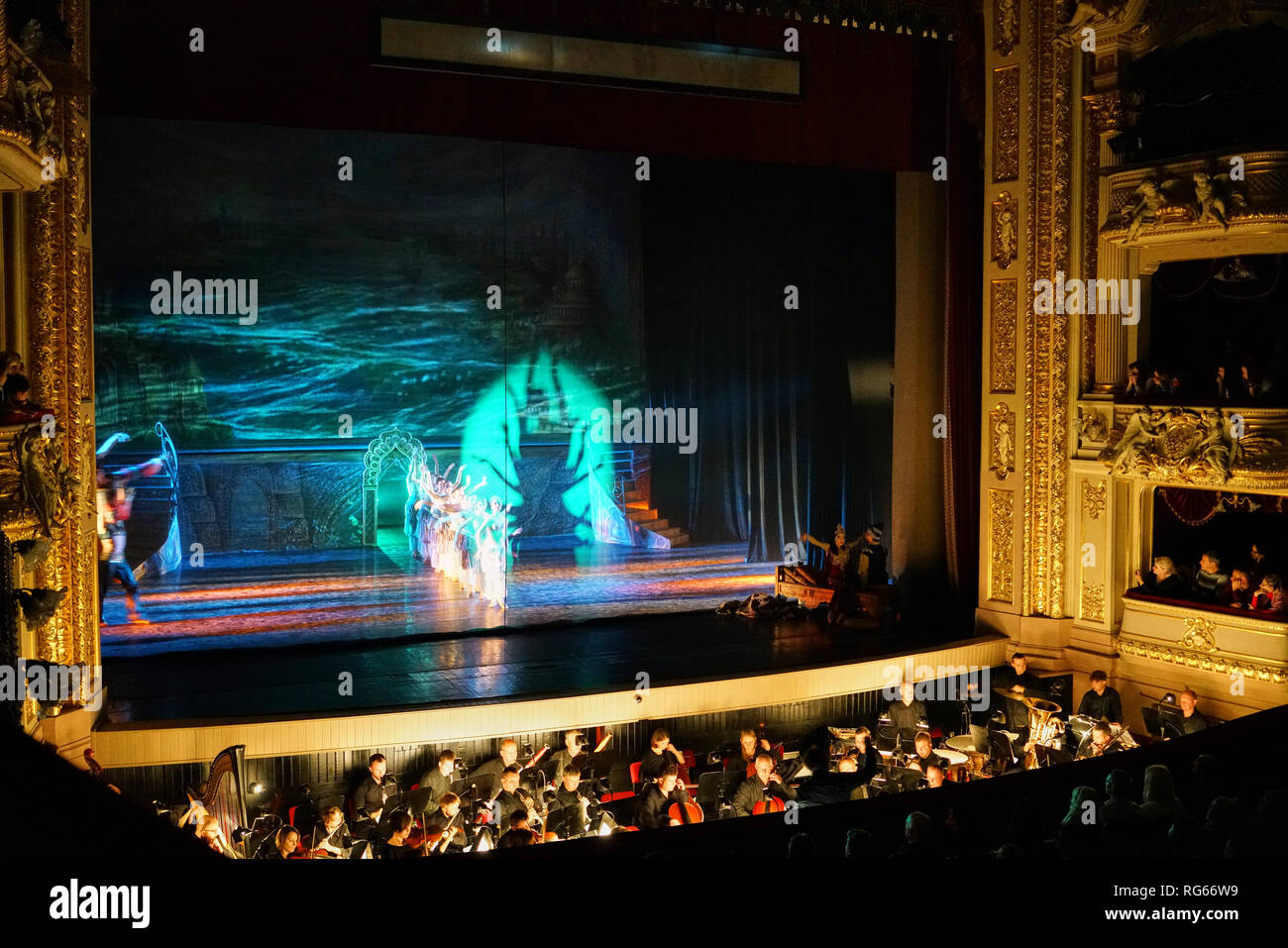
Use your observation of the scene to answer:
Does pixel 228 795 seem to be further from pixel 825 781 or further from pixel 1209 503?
pixel 1209 503

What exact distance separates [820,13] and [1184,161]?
335 cm

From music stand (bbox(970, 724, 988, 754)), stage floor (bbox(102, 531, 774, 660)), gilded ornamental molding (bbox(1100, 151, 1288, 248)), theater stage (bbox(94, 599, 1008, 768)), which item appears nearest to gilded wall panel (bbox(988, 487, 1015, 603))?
theater stage (bbox(94, 599, 1008, 768))

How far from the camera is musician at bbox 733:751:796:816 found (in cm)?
725

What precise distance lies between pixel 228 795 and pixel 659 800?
2.48 metres

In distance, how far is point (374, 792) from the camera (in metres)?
7.61

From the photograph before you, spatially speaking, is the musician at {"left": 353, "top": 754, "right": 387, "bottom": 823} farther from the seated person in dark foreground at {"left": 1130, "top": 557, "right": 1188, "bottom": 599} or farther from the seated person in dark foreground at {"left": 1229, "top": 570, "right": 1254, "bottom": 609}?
the seated person in dark foreground at {"left": 1229, "top": 570, "right": 1254, "bottom": 609}

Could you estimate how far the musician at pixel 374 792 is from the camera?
24.7ft

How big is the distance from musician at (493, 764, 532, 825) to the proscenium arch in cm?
530

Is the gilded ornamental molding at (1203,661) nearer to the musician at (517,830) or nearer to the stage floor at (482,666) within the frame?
the stage floor at (482,666)

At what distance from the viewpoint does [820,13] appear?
10.9 m

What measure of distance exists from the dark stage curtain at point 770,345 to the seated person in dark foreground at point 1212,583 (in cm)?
413

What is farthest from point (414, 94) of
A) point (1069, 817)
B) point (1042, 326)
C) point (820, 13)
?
point (1069, 817)

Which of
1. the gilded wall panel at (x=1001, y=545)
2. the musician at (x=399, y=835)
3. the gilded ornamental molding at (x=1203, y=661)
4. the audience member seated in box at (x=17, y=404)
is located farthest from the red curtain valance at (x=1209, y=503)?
the audience member seated in box at (x=17, y=404)

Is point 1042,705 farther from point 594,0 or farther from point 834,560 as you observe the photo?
point 594,0
